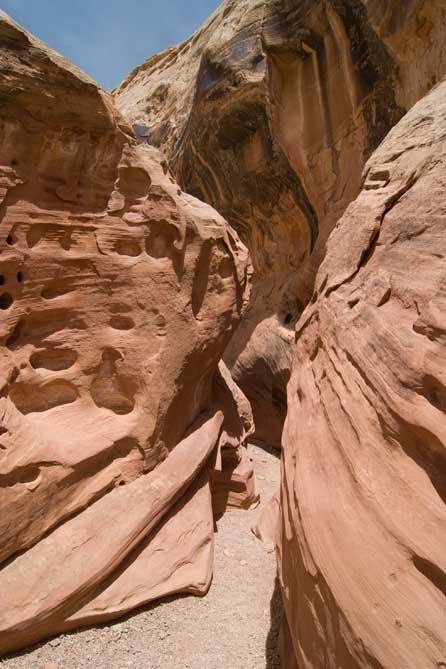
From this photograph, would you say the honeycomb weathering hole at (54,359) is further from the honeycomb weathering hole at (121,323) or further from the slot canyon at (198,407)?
the honeycomb weathering hole at (121,323)

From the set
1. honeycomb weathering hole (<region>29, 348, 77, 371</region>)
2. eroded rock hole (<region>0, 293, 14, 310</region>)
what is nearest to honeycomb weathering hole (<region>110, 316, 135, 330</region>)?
honeycomb weathering hole (<region>29, 348, 77, 371</region>)

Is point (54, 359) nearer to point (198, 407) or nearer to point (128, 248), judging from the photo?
point (128, 248)

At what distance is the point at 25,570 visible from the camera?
7.95 feet

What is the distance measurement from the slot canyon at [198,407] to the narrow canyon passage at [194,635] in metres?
0.01

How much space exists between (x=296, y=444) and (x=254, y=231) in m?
5.24

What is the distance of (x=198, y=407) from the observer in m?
3.73

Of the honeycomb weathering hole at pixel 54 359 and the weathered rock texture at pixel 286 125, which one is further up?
the weathered rock texture at pixel 286 125

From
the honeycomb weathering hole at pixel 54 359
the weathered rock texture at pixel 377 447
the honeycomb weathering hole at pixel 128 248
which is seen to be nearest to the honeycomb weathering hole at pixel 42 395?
the honeycomb weathering hole at pixel 54 359

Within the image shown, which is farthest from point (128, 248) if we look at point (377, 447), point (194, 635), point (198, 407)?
point (194, 635)

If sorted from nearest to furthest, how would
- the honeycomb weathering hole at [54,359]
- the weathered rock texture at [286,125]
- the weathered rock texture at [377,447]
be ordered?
the weathered rock texture at [377,447] → the honeycomb weathering hole at [54,359] → the weathered rock texture at [286,125]

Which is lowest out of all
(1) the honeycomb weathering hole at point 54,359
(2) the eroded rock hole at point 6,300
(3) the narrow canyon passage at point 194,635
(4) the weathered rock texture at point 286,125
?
(3) the narrow canyon passage at point 194,635

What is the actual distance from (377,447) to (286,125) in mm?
5054

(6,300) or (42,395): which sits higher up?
(6,300)

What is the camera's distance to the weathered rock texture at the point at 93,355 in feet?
8.31
